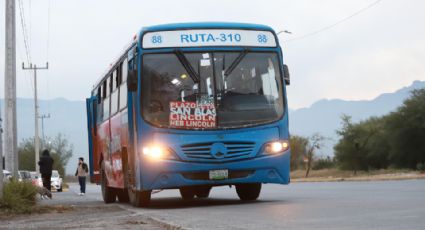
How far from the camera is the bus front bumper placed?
16109mm

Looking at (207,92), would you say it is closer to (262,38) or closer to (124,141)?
(262,38)

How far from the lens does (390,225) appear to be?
35.0 ft

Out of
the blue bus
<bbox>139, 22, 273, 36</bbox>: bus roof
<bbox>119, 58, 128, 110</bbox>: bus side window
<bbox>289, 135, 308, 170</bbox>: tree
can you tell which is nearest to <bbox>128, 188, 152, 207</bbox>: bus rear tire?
the blue bus

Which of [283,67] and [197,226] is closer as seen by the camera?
[197,226]

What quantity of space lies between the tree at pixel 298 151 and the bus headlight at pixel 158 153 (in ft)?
299

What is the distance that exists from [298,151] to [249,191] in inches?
3578

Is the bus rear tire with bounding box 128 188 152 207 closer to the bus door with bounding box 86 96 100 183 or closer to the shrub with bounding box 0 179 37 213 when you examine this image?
the shrub with bounding box 0 179 37 213

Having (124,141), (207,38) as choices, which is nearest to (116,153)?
(124,141)

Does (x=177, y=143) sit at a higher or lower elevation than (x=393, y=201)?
higher

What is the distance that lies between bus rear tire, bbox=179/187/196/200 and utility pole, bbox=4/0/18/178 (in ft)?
22.4

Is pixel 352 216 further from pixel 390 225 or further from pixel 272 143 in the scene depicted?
pixel 272 143

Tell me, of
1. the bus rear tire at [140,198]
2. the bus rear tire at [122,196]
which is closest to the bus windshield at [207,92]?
the bus rear tire at [140,198]

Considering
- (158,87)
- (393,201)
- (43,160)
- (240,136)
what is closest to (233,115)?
(240,136)

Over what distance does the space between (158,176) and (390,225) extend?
637cm
